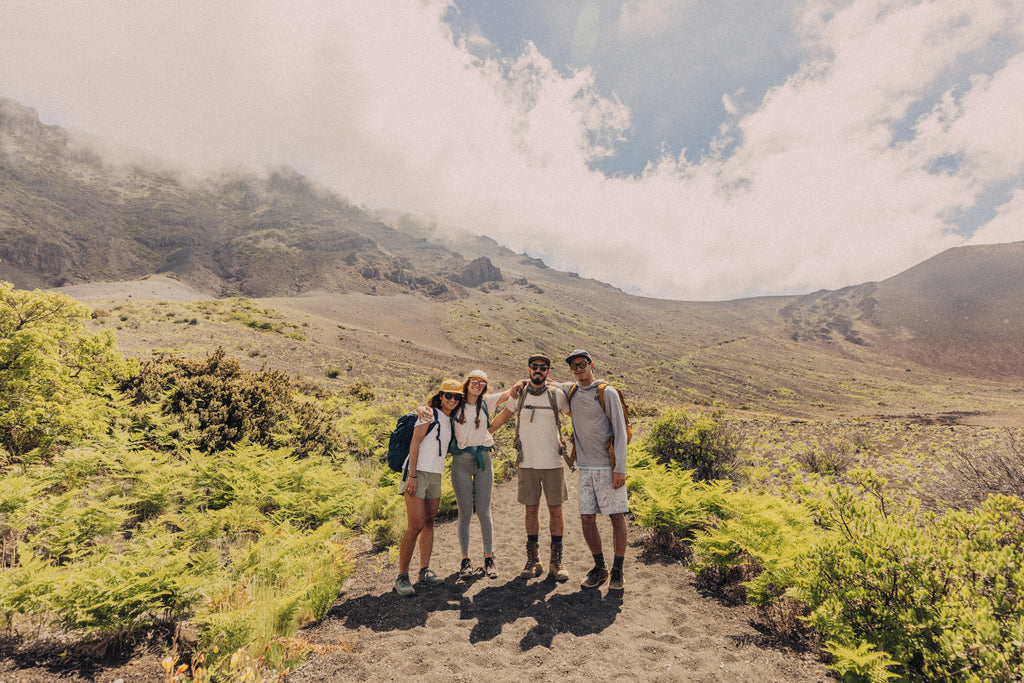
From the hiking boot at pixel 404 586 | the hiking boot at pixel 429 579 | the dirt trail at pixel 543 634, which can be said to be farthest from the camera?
the hiking boot at pixel 429 579

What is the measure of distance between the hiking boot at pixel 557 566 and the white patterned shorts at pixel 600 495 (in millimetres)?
697

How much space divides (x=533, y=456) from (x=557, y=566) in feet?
4.12

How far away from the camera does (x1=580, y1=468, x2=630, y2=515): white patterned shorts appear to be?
3830 mm

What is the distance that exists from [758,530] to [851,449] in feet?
20.9

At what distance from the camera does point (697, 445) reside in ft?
26.4

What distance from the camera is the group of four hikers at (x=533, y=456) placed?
Answer: 3854 mm

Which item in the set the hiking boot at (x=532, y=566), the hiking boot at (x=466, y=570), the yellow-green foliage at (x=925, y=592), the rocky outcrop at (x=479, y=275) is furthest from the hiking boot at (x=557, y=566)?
the rocky outcrop at (x=479, y=275)

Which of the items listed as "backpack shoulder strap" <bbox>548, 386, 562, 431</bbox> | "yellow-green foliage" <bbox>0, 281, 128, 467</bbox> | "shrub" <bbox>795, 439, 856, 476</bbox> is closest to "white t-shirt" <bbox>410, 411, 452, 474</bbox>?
"backpack shoulder strap" <bbox>548, 386, 562, 431</bbox>

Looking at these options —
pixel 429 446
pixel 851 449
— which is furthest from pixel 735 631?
pixel 851 449

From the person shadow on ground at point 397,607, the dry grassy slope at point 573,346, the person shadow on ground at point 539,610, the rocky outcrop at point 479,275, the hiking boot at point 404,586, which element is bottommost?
the person shadow on ground at point 397,607

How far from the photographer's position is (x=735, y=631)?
11.1 ft

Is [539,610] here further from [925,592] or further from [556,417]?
[925,592]

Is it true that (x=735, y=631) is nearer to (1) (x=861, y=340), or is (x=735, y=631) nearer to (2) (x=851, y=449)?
(2) (x=851, y=449)

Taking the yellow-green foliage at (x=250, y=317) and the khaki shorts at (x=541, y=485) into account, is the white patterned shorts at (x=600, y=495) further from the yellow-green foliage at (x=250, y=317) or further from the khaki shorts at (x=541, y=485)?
the yellow-green foliage at (x=250, y=317)
